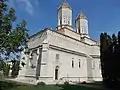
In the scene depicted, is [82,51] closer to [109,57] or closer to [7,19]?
[109,57]

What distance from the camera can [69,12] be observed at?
45.1 metres

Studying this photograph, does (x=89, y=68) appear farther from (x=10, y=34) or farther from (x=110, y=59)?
(x=10, y=34)

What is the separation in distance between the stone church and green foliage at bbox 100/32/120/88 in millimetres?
10671

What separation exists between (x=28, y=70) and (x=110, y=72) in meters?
20.9

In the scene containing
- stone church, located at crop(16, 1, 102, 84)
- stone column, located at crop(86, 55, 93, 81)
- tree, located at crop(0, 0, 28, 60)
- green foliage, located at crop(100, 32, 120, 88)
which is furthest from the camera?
stone column, located at crop(86, 55, 93, 81)

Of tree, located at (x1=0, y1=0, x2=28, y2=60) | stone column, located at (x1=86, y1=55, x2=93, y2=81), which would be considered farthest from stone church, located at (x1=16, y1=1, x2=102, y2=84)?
tree, located at (x1=0, y1=0, x2=28, y2=60)

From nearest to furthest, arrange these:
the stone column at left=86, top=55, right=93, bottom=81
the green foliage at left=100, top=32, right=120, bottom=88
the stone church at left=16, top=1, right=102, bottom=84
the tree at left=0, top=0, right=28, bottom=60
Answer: the tree at left=0, top=0, right=28, bottom=60 → the green foliage at left=100, top=32, right=120, bottom=88 → the stone church at left=16, top=1, right=102, bottom=84 → the stone column at left=86, top=55, right=93, bottom=81

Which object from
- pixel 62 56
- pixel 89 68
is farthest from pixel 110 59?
pixel 89 68

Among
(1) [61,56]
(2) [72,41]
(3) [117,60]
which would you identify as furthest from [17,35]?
(2) [72,41]

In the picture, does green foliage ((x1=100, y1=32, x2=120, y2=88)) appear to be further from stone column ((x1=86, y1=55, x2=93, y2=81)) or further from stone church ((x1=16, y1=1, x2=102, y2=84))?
stone column ((x1=86, y1=55, x2=93, y2=81))

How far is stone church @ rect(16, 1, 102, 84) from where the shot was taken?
104ft

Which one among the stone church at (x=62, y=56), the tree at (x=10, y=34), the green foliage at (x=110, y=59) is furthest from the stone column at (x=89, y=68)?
the tree at (x=10, y=34)

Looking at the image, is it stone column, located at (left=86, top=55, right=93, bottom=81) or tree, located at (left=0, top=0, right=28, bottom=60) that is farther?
stone column, located at (left=86, top=55, right=93, bottom=81)

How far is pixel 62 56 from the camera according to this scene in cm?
3559
